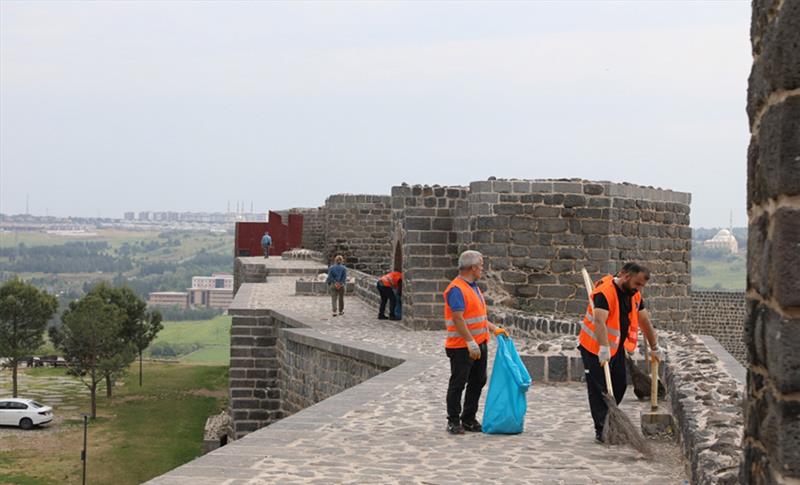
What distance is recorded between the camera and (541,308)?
54.3ft

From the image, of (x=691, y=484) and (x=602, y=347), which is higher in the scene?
(x=602, y=347)

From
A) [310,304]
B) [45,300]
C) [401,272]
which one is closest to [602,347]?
[401,272]

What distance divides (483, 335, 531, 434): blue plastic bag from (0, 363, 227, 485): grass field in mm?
17882

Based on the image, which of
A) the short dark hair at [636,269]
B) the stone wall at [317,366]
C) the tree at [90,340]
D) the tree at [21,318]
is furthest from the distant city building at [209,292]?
the short dark hair at [636,269]

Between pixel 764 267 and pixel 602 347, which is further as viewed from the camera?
pixel 602 347

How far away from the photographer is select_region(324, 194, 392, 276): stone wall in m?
33.3

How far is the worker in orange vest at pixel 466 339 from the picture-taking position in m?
8.38

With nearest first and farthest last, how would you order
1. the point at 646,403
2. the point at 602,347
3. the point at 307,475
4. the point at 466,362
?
the point at 307,475 → the point at 602,347 → the point at 466,362 → the point at 646,403

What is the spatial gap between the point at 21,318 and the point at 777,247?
4346 cm

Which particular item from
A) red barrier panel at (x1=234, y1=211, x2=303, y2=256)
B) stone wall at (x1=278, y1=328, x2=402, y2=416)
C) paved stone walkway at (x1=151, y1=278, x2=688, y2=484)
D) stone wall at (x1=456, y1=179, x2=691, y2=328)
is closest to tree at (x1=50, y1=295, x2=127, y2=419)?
red barrier panel at (x1=234, y1=211, x2=303, y2=256)

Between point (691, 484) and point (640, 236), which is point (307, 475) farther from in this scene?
point (640, 236)

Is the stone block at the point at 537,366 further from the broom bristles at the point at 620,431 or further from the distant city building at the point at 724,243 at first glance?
the distant city building at the point at 724,243

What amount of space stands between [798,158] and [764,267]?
37 cm

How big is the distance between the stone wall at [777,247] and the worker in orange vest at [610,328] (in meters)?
4.24
